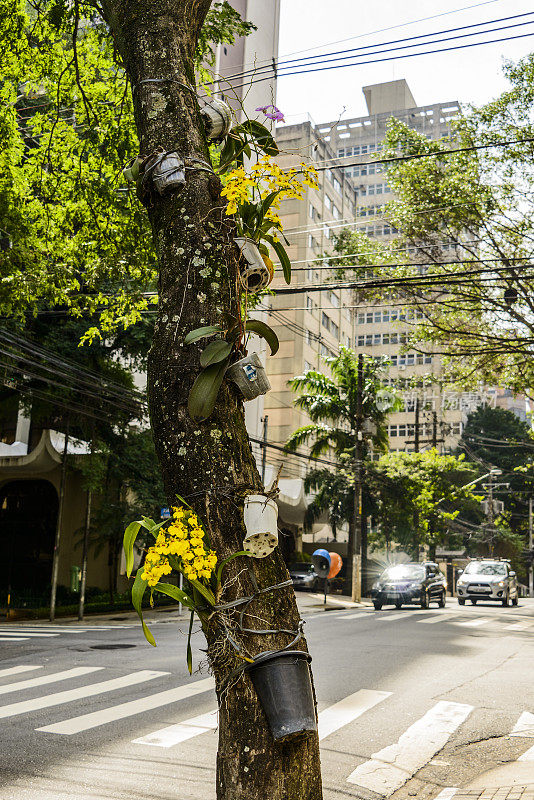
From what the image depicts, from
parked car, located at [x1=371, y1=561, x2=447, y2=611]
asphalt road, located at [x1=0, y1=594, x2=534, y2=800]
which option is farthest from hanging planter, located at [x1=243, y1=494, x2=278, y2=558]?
parked car, located at [x1=371, y1=561, x2=447, y2=611]

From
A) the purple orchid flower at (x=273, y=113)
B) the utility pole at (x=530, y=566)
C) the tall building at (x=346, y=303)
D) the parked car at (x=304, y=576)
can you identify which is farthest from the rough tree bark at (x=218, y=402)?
the utility pole at (x=530, y=566)

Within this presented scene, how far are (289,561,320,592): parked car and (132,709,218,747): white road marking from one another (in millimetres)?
27333

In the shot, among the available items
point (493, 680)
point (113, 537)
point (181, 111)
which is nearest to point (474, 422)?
point (113, 537)

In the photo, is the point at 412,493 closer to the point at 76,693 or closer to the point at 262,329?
the point at 76,693

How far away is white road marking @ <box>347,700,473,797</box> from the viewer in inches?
237

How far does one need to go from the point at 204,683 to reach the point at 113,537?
12917 millimetres

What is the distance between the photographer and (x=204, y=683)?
9742 millimetres

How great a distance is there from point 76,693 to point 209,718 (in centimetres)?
203

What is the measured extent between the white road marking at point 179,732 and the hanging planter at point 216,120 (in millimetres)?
5101

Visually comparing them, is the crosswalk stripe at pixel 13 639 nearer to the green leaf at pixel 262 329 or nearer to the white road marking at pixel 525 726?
the white road marking at pixel 525 726

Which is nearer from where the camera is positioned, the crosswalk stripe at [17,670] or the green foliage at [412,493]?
the crosswalk stripe at [17,670]

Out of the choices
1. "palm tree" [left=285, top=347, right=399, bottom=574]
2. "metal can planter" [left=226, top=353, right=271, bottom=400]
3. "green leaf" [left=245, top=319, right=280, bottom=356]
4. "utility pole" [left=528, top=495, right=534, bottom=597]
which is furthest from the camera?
"utility pole" [left=528, top=495, right=534, bottom=597]

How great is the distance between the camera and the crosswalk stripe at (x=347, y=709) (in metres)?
7.64

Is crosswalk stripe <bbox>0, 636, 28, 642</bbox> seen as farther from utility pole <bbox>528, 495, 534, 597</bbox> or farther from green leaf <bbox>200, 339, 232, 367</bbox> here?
utility pole <bbox>528, 495, 534, 597</bbox>
